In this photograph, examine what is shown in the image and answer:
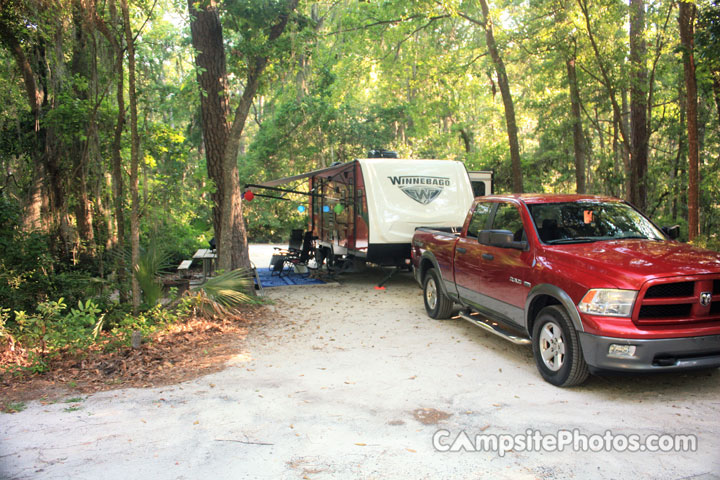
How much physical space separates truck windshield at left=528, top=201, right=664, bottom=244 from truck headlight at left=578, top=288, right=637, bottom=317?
110 cm

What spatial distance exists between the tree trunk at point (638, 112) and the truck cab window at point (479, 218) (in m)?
7.13

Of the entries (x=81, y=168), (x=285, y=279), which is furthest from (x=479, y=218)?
(x=81, y=168)

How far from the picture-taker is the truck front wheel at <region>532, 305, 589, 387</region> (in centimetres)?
468

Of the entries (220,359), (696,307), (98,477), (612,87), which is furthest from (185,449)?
(612,87)

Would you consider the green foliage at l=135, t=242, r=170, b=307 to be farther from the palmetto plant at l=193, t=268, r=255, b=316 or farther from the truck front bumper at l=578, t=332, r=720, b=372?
the truck front bumper at l=578, t=332, r=720, b=372

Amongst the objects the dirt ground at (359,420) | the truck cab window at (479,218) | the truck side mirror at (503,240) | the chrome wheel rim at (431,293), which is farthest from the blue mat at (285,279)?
the truck side mirror at (503,240)

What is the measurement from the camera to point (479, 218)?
22.5 ft

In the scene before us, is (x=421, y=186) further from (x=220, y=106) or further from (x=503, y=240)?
(x=503, y=240)

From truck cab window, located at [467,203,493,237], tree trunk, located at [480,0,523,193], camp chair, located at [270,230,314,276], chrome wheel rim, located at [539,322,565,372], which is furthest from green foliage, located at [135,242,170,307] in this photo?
tree trunk, located at [480,0,523,193]

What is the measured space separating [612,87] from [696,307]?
30.4 feet

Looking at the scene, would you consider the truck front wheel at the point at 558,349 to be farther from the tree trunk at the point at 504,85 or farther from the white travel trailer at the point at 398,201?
the tree trunk at the point at 504,85

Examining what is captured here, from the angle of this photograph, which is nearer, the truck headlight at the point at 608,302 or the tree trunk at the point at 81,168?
the truck headlight at the point at 608,302

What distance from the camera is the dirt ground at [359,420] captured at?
3445 millimetres

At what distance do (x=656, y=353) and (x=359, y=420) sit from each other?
251cm
